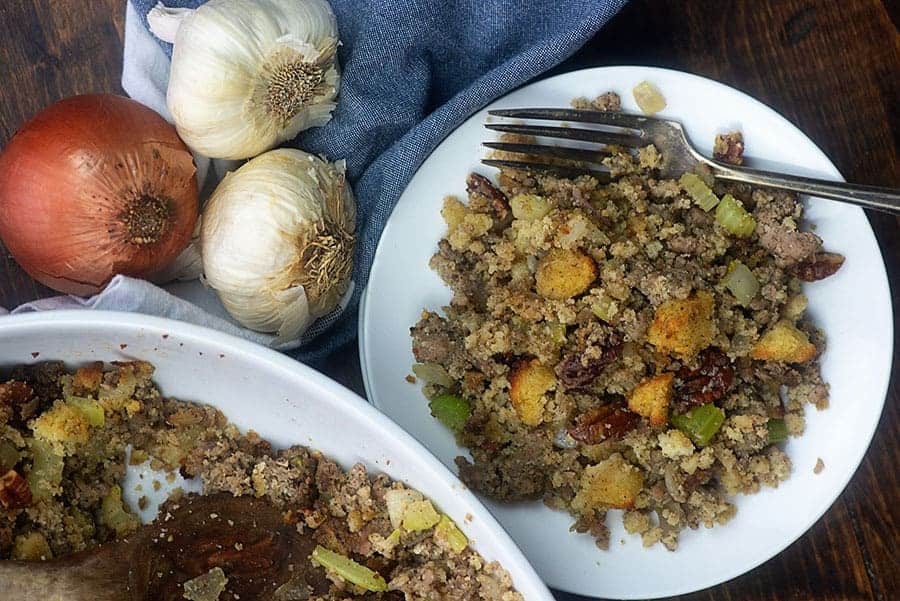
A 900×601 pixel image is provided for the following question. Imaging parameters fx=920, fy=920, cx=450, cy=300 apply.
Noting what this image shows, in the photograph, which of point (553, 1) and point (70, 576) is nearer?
point (70, 576)

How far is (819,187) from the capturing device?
65.3 inches

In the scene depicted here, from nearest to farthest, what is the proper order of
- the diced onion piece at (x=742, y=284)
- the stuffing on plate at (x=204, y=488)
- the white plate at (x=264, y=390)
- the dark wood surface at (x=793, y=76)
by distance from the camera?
1. the white plate at (x=264, y=390)
2. the stuffing on plate at (x=204, y=488)
3. the diced onion piece at (x=742, y=284)
4. the dark wood surface at (x=793, y=76)

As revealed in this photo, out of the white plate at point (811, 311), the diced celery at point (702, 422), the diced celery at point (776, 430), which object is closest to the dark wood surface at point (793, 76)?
the white plate at point (811, 311)

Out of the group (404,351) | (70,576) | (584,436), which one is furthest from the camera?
(404,351)

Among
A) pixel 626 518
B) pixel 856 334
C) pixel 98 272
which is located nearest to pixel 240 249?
pixel 98 272

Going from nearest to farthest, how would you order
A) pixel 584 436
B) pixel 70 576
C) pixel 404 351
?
pixel 70 576 → pixel 584 436 → pixel 404 351

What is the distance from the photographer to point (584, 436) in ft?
5.51

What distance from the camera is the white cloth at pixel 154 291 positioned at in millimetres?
1688

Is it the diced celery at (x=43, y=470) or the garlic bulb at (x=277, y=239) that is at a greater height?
the garlic bulb at (x=277, y=239)

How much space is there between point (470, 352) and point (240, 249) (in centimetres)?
47

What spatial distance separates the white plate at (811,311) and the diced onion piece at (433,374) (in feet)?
0.12

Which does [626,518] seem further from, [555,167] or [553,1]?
[553,1]

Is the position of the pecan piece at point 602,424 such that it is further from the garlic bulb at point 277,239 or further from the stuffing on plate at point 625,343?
the garlic bulb at point 277,239

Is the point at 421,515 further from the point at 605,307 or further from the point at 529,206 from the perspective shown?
the point at 529,206
